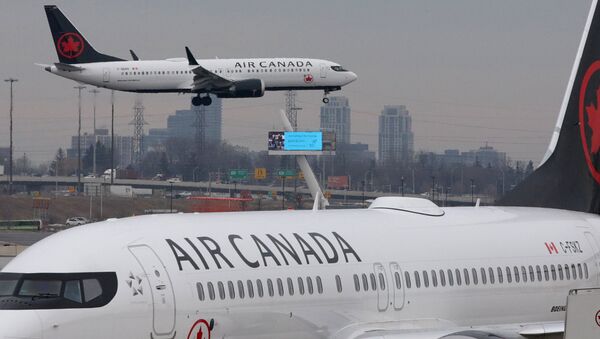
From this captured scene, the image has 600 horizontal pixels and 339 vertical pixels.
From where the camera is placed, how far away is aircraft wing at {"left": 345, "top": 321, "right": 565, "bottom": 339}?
22078mm

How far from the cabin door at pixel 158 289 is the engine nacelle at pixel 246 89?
86981mm

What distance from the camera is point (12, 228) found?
104 m

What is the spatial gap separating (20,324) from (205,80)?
3648 inches

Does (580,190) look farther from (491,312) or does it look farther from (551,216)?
(491,312)

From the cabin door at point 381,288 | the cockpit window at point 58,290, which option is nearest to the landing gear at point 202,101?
the cabin door at point 381,288

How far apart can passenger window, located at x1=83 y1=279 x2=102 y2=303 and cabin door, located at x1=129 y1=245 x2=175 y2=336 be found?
2.74ft

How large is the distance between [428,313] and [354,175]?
330ft

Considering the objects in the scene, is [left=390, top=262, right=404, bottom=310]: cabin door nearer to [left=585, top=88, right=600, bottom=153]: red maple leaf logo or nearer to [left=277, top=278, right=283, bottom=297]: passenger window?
[left=277, top=278, right=283, bottom=297]: passenger window

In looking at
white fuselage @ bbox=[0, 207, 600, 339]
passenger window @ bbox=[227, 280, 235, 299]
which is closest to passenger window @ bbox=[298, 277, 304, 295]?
white fuselage @ bbox=[0, 207, 600, 339]

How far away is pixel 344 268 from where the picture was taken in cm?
2288

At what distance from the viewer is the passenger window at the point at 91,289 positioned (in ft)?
61.1

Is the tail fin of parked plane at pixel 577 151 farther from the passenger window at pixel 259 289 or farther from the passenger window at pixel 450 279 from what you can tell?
the passenger window at pixel 259 289

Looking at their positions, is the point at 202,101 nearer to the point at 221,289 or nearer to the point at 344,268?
the point at 344,268

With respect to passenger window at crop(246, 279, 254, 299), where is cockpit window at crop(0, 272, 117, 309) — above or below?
above
